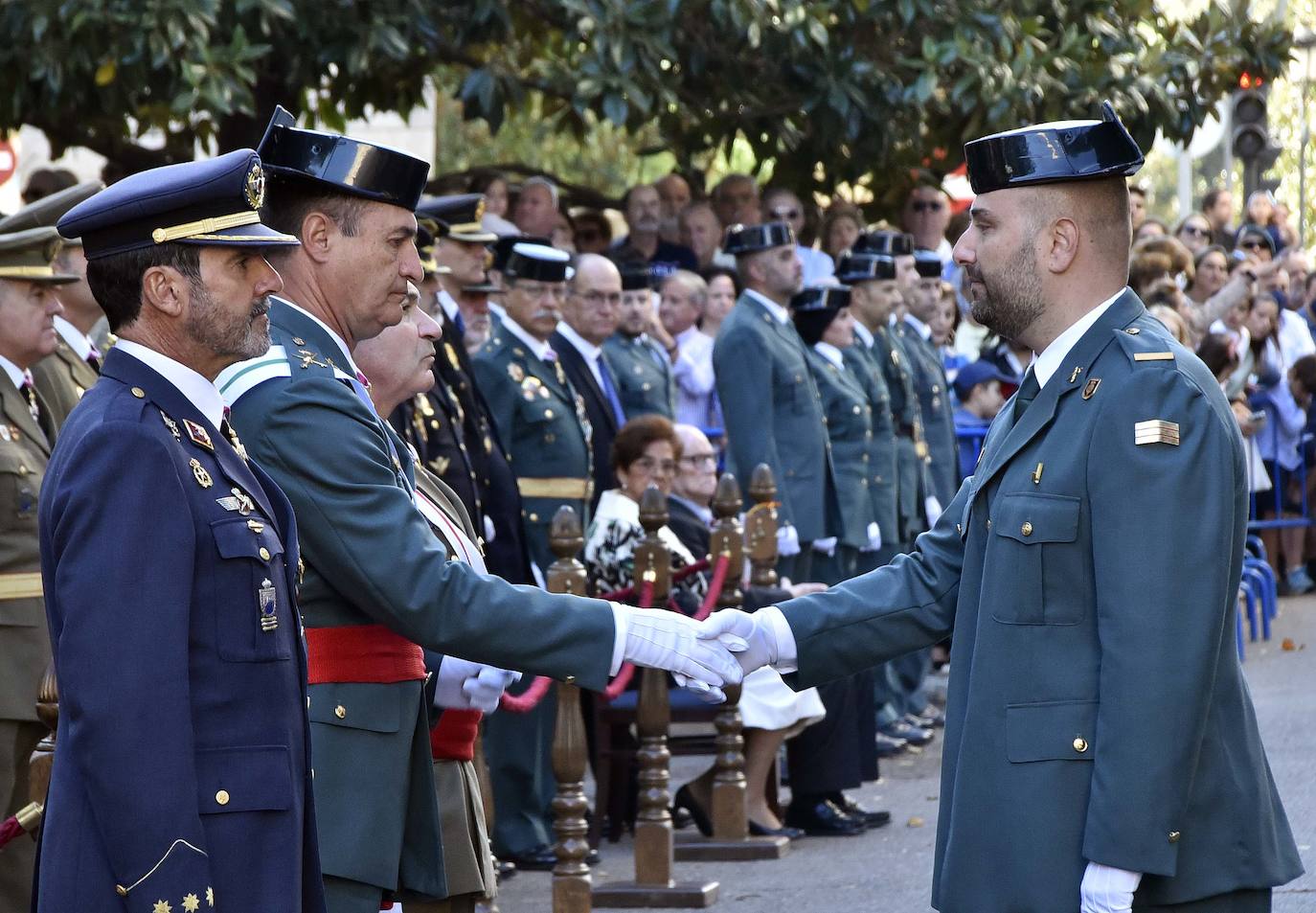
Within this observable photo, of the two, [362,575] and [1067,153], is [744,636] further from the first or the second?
[1067,153]

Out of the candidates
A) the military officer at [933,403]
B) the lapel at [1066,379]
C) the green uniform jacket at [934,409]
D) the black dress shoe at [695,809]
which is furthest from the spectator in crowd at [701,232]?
the lapel at [1066,379]

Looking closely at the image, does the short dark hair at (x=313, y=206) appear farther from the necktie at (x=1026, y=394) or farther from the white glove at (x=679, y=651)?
the necktie at (x=1026, y=394)

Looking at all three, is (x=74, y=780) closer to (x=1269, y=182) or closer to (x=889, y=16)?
(x=889, y=16)

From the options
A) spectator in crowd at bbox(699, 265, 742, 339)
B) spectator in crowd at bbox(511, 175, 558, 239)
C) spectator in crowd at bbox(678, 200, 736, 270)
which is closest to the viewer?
spectator in crowd at bbox(699, 265, 742, 339)

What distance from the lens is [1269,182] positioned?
17.2 metres

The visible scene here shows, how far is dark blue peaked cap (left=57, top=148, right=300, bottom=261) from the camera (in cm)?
313

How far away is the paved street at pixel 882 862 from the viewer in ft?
21.9

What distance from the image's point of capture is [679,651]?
12.7ft

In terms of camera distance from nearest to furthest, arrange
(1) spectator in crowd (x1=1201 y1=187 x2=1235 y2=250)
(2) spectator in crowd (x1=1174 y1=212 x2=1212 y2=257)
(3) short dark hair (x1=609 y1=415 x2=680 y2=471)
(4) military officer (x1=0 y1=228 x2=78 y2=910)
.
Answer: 1. (4) military officer (x1=0 y1=228 x2=78 y2=910)
2. (3) short dark hair (x1=609 y1=415 x2=680 y2=471)
3. (2) spectator in crowd (x1=1174 y1=212 x2=1212 y2=257)
4. (1) spectator in crowd (x1=1201 y1=187 x2=1235 y2=250)

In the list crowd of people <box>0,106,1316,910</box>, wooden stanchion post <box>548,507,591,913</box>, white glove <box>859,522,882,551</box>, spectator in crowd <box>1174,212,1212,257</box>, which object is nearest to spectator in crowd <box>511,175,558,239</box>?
crowd of people <box>0,106,1316,910</box>

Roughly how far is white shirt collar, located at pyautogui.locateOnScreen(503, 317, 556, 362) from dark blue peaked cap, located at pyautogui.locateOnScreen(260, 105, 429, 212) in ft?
14.2

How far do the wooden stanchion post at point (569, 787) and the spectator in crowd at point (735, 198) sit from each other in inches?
250

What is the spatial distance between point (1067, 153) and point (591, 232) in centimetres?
928

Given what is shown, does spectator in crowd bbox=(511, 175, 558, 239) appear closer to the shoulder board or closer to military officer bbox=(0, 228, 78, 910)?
military officer bbox=(0, 228, 78, 910)
